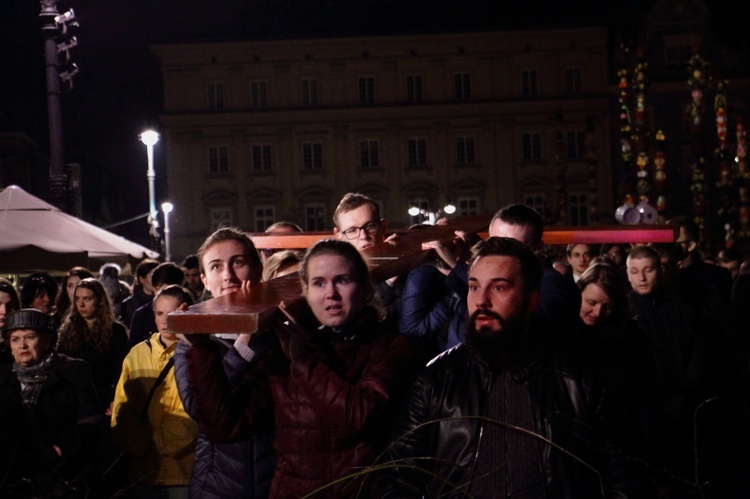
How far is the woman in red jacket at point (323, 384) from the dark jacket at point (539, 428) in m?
0.27

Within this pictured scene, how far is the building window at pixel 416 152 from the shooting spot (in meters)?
58.1

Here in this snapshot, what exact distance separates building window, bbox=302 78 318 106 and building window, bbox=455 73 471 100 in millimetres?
7681

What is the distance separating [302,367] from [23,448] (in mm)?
1878

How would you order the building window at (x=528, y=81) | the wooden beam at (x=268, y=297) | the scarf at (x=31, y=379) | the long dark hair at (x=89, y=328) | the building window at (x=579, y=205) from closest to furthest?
1. the wooden beam at (x=268, y=297)
2. the scarf at (x=31, y=379)
3. the long dark hair at (x=89, y=328)
4. the building window at (x=528, y=81)
5. the building window at (x=579, y=205)

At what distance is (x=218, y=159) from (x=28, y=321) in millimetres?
53023

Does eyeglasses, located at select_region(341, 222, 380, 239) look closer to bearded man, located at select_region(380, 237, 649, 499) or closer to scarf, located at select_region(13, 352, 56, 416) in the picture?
bearded man, located at select_region(380, 237, 649, 499)

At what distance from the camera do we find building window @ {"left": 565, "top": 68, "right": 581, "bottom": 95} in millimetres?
57562

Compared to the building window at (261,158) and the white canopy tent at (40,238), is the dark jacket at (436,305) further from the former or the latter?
the building window at (261,158)

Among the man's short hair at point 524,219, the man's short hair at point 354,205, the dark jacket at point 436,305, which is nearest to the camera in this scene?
the dark jacket at point 436,305

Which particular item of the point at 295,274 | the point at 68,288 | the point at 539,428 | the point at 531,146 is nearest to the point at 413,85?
the point at 531,146

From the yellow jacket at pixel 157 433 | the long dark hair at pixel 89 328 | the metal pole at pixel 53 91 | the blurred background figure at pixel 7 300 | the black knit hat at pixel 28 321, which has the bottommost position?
the yellow jacket at pixel 157 433

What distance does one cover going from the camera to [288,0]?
62.4 meters

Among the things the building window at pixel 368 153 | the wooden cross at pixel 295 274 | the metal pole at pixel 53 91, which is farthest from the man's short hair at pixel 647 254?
the building window at pixel 368 153

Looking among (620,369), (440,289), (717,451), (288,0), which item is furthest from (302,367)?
(288,0)
